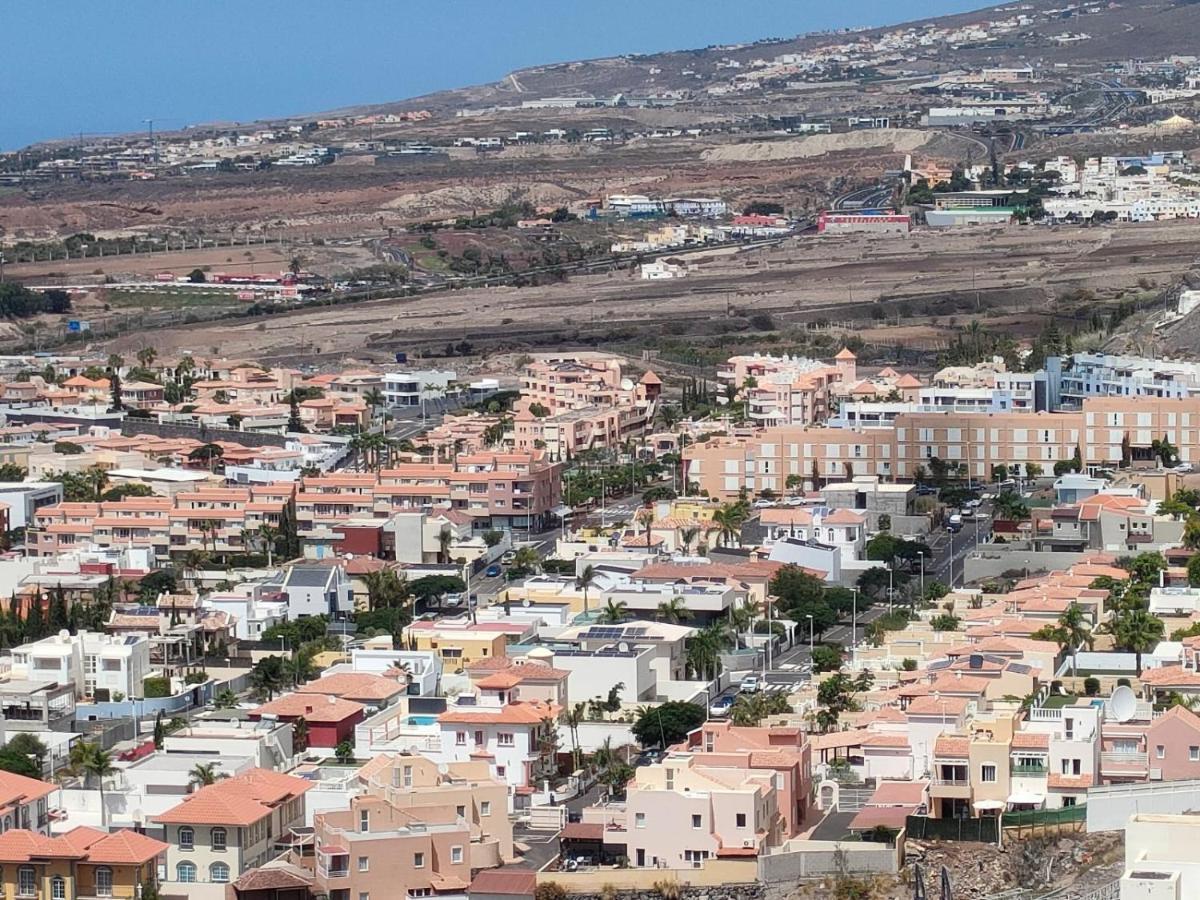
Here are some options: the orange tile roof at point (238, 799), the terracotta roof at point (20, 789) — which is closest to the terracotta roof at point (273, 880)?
the orange tile roof at point (238, 799)

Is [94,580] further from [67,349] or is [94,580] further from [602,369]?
[67,349]

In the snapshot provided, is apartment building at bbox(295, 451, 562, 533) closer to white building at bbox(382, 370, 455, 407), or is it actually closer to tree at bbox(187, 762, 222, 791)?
white building at bbox(382, 370, 455, 407)

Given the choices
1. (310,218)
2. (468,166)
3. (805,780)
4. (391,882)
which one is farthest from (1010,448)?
(468,166)

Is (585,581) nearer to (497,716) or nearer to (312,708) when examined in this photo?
(312,708)

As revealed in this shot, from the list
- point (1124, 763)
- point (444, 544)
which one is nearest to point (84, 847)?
point (1124, 763)

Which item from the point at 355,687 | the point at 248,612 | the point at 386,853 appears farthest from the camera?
the point at 248,612

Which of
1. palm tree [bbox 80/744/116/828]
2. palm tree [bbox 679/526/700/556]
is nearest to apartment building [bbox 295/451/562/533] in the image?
palm tree [bbox 679/526/700/556]
